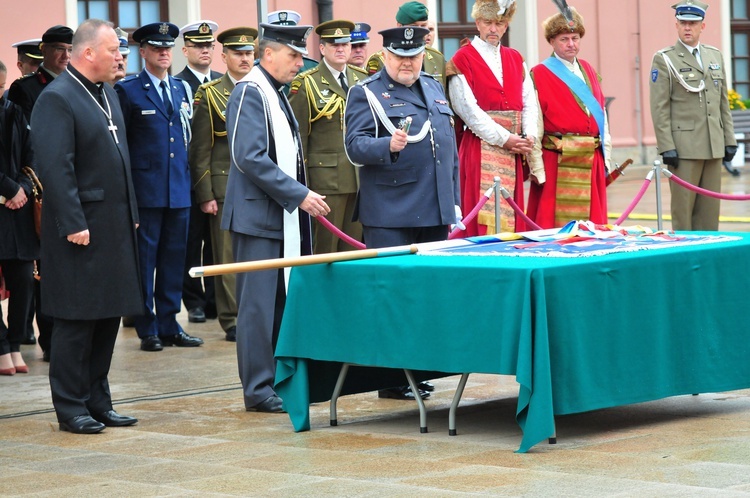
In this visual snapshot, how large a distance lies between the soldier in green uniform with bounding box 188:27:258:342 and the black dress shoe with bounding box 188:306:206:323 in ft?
2.63

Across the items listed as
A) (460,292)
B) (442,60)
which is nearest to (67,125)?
(460,292)

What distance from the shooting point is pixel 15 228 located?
8641mm

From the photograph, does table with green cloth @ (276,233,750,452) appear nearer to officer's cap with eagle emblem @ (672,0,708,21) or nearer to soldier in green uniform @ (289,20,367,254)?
soldier in green uniform @ (289,20,367,254)

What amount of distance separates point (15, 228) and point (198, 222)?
217 cm

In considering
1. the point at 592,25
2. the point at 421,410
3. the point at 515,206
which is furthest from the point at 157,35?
the point at 592,25

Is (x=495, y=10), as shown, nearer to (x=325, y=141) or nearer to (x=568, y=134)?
(x=568, y=134)

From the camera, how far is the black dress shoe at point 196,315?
1075 cm

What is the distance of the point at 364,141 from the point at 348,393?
1196mm

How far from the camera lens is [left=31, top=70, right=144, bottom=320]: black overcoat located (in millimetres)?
6617

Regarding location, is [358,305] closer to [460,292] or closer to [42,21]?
[460,292]

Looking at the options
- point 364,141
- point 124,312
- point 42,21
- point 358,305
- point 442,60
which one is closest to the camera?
point 358,305

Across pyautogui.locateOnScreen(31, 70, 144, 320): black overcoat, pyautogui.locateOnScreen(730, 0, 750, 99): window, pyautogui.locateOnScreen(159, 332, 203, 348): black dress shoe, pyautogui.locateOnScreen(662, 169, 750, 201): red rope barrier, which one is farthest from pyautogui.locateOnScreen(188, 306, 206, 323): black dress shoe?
pyautogui.locateOnScreen(730, 0, 750, 99): window

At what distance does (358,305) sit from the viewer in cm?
634

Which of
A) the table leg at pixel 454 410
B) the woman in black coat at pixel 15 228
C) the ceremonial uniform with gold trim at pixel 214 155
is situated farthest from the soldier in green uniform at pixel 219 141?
the table leg at pixel 454 410
